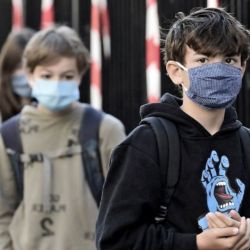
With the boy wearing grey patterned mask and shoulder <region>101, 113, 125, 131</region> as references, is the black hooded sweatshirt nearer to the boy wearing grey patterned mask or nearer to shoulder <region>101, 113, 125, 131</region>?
the boy wearing grey patterned mask

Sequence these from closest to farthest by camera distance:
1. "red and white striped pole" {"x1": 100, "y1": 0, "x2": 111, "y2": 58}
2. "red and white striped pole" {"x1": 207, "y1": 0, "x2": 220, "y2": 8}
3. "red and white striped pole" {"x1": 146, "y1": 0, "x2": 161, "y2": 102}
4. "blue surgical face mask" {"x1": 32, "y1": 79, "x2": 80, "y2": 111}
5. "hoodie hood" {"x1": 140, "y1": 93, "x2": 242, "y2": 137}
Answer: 1. "hoodie hood" {"x1": 140, "y1": 93, "x2": 242, "y2": 137}
2. "blue surgical face mask" {"x1": 32, "y1": 79, "x2": 80, "y2": 111}
3. "red and white striped pole" {"x1": 207, "y1": 0, "x2": 220, "y2": 8}
4. "red and white striped pole" {"x1": 146, "y1": 0, "x2": 161, "y2": 102}
5. "red and white striped pole" {"x1": 100, "y1": 0, "x2": 111, "y2": 58}

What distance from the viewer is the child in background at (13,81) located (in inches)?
196

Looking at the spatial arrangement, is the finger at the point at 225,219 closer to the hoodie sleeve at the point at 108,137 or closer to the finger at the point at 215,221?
the finger at the point at 215,221

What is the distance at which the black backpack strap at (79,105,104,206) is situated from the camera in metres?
4.01

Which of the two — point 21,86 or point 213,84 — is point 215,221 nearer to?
point 213,84

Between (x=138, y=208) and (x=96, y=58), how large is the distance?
4415mm

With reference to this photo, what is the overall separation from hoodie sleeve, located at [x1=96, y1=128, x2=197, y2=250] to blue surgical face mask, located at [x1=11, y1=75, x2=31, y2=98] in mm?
2373

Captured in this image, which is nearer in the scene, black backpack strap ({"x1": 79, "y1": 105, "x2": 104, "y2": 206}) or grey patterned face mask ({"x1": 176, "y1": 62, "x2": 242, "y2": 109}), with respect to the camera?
grey patterned face mask ({"x1": 176, "y1": 62, "x2": 242, "y2": 109})

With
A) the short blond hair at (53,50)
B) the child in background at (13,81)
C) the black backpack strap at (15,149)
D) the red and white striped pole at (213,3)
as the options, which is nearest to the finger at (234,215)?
the black backpack strap at (15,149)

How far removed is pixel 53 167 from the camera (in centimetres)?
406

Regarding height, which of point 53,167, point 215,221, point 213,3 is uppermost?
point 213,3

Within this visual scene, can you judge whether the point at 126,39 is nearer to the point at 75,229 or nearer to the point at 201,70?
the point at 75,229

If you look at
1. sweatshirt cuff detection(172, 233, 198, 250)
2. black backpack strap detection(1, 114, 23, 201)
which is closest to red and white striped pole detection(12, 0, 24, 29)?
Answer: black backpack strap detection(1, 114, 23, 201)

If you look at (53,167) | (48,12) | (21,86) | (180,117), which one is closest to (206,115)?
(180,117)
